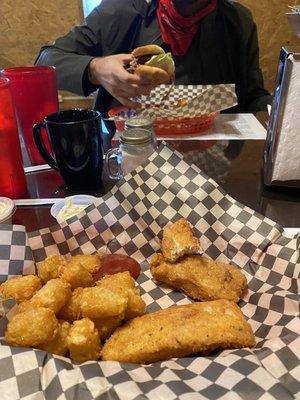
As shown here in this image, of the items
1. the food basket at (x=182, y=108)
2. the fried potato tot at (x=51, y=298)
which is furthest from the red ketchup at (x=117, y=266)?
the food basket at (x=182, y=108)

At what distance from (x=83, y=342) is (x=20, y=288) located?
0.64ft

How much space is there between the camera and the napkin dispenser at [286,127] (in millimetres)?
988

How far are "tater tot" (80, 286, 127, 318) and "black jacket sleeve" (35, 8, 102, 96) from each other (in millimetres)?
1463

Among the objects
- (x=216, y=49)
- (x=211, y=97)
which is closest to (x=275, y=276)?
(x=211, y=97)

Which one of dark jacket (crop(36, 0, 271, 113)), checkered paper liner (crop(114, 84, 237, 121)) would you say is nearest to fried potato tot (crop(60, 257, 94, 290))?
checkered paper liner (crop(114, 84, 237, 121))

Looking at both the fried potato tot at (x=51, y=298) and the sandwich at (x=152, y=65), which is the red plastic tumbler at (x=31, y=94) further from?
the fried potato tot at (x=51, y=298)

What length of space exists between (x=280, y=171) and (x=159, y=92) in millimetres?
988

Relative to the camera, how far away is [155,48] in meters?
1.67

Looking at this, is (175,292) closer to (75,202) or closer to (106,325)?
(106,325)

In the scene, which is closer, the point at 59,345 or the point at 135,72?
the point at 59,345

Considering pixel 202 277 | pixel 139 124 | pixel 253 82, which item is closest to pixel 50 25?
pixel 253 82

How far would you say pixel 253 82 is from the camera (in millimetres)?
2273

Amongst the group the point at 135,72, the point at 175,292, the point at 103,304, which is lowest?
the point at 175,292

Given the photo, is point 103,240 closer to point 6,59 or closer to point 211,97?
point 211,97
